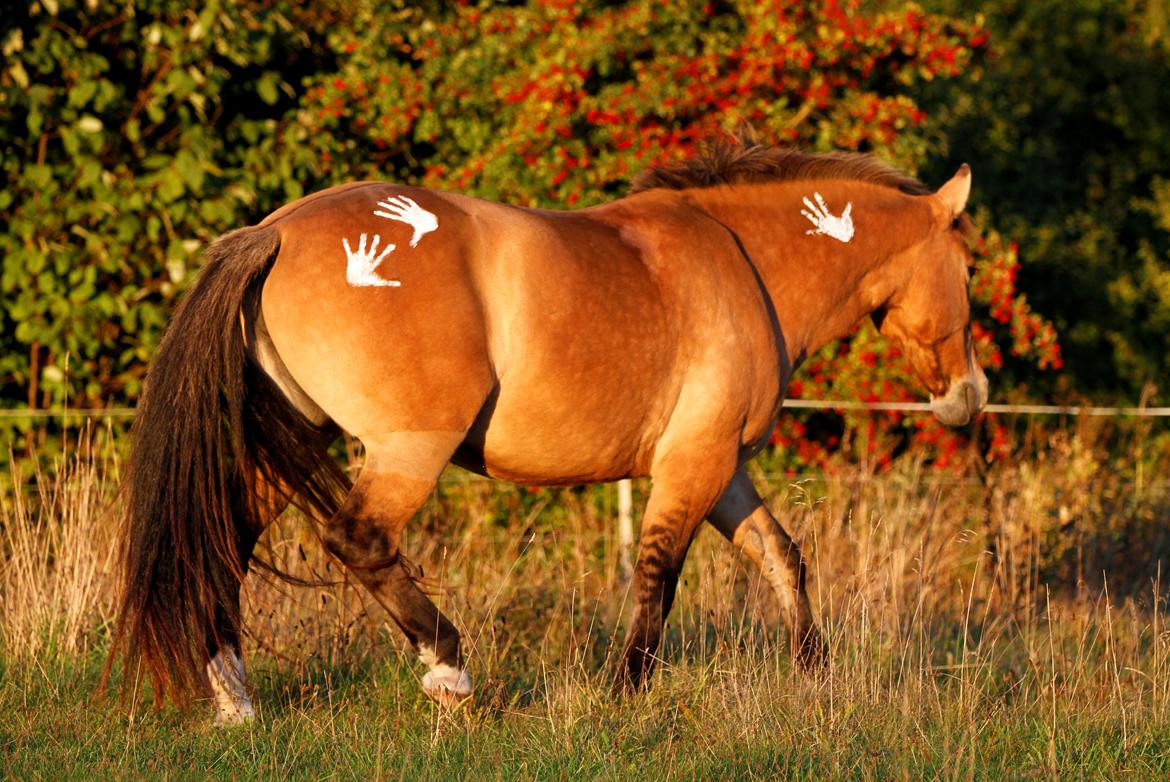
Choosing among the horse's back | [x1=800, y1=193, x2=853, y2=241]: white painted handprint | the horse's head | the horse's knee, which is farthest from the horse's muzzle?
the horse's knee

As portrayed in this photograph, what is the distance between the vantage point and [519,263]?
4586 mm

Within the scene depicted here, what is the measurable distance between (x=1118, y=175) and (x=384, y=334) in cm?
1278

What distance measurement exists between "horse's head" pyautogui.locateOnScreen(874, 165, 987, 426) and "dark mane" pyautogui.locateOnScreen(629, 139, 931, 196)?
37cm

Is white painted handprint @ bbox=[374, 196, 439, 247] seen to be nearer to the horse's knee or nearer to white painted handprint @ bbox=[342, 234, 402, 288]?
white painted handprint @ bbox=[342, 234, 402, 288]

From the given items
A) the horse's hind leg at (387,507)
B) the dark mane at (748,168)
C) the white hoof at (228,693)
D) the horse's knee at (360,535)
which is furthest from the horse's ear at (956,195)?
the white hoof at (228,693)

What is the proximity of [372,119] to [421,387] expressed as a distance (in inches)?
204

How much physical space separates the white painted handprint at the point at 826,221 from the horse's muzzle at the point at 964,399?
93cm

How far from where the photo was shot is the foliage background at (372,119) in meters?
8.16

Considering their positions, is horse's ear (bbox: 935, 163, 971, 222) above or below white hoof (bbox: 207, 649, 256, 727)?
above

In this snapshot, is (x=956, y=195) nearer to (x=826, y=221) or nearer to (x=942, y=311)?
(x=942, y=311)

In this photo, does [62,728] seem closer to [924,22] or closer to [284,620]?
[284,620]

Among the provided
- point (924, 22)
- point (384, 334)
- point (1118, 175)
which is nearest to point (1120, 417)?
point (1118, 175)

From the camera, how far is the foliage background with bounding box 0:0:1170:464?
26.8 feet

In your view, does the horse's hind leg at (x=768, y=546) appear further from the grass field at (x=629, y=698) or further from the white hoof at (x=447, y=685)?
the white hoof at (x=447, y=685)
